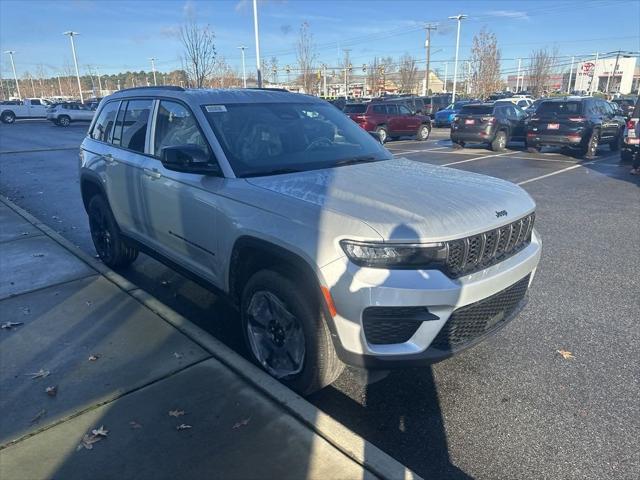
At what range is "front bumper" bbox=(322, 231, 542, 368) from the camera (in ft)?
8.12

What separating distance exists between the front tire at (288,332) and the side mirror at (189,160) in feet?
2.85

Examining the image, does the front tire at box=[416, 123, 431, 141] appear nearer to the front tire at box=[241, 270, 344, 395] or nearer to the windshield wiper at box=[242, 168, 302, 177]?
the windshield wiper at box=[242, 168, 302, 177]

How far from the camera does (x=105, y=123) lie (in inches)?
205

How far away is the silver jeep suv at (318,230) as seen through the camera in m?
2.54

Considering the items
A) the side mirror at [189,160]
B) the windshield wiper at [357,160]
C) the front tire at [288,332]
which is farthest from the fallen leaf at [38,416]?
the windshield wiper at [357,160]

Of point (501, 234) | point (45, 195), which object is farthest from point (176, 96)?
point (45, 195)

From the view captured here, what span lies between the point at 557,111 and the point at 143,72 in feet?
402

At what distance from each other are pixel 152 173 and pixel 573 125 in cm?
1435

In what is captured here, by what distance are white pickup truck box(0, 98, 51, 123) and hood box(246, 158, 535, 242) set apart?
146 ft

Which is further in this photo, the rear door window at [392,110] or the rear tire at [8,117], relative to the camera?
the rear tire at [8,117]

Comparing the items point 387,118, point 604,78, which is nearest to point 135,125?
point 387,118

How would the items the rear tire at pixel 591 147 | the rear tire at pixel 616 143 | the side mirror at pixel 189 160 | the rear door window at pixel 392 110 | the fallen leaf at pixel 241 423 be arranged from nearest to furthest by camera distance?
the fallen leaf at pixel 241 423 → the side mirror at pixel 189 160 → the rear tire at pixel 591 147 → the rear tire at pixel 616 143 → the rear door window at pixel 392 110

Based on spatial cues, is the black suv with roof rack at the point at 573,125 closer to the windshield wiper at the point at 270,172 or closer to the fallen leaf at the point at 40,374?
the windshield wiper at the point at 270,172

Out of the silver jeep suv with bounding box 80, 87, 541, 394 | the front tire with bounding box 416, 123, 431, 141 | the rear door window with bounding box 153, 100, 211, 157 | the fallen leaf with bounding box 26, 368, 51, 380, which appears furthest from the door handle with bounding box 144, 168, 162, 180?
the front tire with bounding box 416, 123, 431, 141
